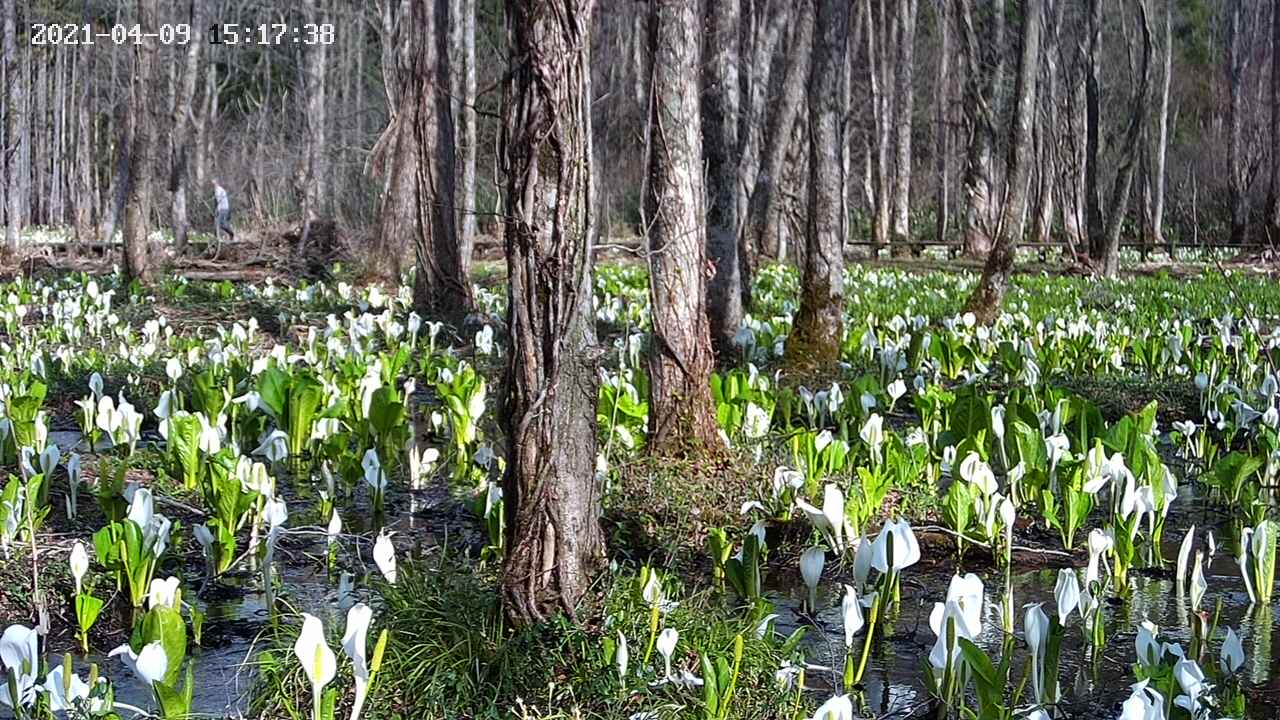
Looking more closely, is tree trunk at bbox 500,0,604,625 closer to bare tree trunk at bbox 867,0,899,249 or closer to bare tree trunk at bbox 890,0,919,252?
bare tree trunk at bbox 867,0,899,249

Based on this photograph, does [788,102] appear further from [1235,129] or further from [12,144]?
[1235,129]

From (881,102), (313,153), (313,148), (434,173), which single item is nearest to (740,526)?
(434,173)

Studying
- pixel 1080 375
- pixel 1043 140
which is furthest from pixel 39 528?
pixel 1043 140

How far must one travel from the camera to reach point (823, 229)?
351 inches

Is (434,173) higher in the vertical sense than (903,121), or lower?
lower

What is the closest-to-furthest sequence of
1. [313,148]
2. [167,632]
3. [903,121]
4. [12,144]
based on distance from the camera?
[167,632] < [12,144] < [313,148] < [903,121]

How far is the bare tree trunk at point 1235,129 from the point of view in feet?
89.6

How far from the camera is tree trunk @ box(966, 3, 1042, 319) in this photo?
36.3 feet

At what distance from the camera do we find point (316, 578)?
4.89 metres

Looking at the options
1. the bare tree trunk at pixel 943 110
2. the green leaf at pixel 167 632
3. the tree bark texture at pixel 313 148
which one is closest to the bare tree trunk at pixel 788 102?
the tree bark texture at pixel 313 148

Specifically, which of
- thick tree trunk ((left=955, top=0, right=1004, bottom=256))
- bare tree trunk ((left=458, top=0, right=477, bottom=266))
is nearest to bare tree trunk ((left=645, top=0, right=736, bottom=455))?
bare tree trunk ((left=458, top=0, right=477, bottom=266))

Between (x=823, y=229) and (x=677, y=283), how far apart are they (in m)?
3.33

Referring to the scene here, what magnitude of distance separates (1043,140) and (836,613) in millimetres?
26981

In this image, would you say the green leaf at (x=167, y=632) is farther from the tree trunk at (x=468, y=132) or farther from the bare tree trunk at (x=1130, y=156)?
the bare tree trunk at (x=1130, y=156)
